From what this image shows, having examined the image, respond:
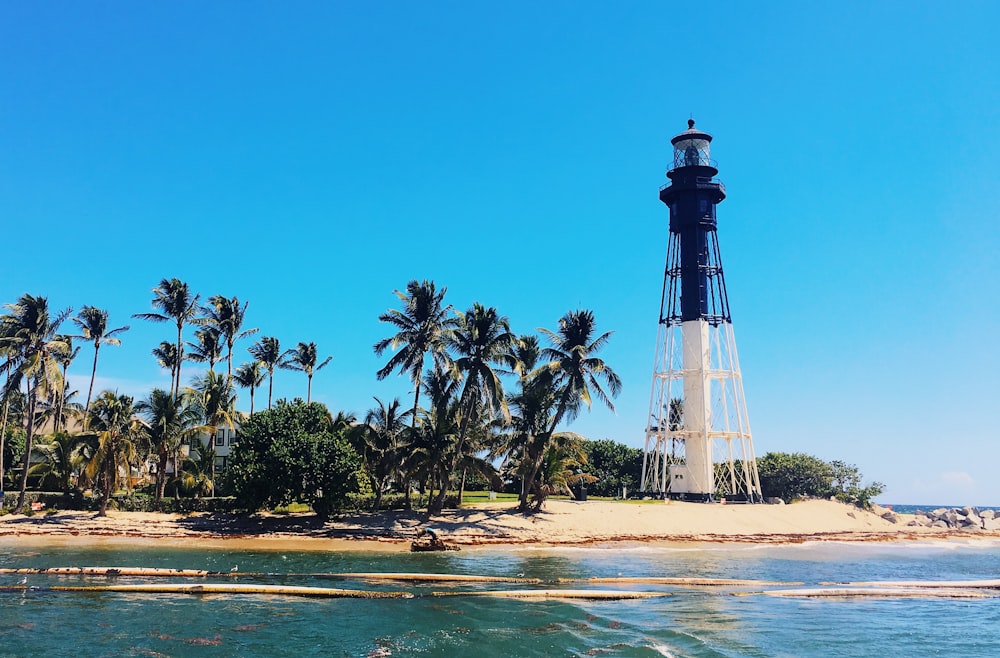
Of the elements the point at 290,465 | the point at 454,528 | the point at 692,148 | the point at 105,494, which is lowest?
the point at 454,528

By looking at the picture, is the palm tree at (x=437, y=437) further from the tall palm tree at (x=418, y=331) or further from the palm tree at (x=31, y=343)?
the palm tree at (x=31, y=343)

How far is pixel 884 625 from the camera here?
21.8m

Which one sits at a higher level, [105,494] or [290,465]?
[290,465]

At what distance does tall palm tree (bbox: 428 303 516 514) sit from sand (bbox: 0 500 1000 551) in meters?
4.11

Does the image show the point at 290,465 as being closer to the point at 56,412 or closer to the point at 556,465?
the point at 556,465

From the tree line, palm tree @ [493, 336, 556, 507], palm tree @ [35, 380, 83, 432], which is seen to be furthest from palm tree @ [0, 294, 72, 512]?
palm tree @ [493, 336, 556, 507]

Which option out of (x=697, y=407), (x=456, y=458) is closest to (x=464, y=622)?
(x=456, y=458)

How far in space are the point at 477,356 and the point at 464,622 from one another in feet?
89.8

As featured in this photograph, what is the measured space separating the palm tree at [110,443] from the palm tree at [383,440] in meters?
14.7

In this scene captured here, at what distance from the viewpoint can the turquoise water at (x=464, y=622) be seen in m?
17.5

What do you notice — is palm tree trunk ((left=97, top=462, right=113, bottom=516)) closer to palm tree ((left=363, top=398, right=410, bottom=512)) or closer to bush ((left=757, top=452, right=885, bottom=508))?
palm tree ((left=363, top=398, right=410, bottom=512))

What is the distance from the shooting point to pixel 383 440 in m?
47.6

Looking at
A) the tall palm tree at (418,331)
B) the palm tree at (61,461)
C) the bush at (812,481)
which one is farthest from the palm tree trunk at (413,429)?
the bush at (812,481)

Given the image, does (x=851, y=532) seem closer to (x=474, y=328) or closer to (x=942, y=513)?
(x=942, y=513)
